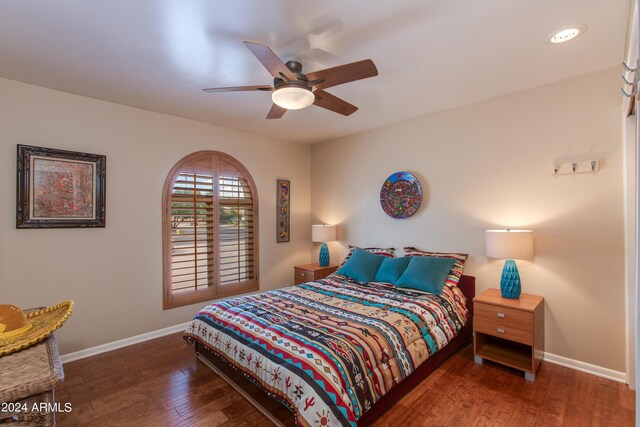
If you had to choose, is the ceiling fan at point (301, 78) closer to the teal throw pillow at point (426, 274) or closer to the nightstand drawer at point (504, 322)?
the teal throw pillow at point (426, 274)

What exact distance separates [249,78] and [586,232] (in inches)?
131

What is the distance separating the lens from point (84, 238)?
3.08 metres

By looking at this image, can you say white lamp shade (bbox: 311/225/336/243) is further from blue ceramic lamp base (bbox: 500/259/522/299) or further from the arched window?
blue ceramic lamp base (bbox: 500/259/522/299)

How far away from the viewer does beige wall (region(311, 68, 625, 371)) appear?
8.52 feet

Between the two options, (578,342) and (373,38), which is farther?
(578,342)

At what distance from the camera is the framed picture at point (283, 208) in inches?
188

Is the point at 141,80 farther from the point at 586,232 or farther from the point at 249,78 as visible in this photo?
the point at 586,232

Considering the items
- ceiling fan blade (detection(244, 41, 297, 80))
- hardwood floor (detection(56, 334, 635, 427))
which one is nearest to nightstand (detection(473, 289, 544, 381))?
hardwood floor (detection(56, 334, 635, 427))

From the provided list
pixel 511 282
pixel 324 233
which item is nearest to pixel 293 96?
pixel 511 282

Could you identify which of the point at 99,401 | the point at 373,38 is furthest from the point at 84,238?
the point at 373,38

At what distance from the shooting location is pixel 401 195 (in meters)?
3.94

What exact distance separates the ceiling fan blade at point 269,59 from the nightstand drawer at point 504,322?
8.52 ft

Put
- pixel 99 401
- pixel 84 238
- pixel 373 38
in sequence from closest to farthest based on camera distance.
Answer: pixel 373 38 < pixel 99 401 < pixel 84 238

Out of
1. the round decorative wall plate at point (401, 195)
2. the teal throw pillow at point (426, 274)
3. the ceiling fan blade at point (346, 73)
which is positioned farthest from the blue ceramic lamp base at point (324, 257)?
the ceiling fan blade at point (346, 73)
